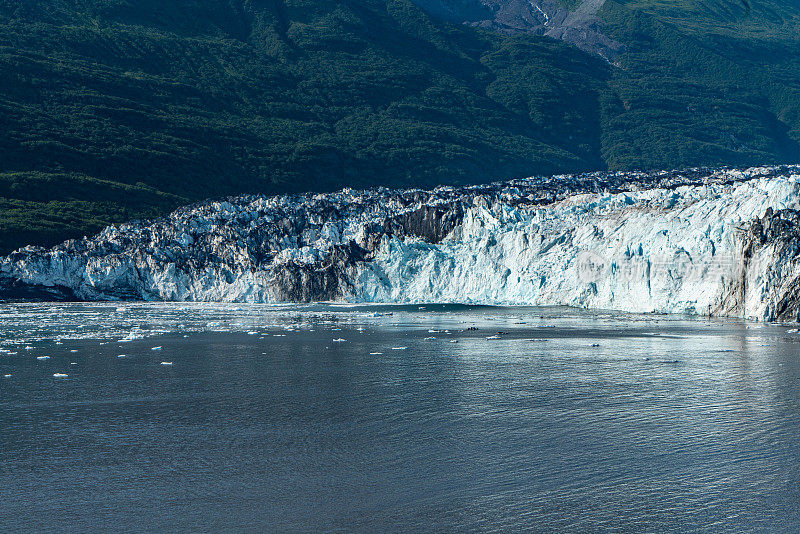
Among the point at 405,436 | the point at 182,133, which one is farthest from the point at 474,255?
the point at 182,133

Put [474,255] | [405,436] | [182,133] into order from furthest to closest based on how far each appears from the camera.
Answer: [182,133] < [474,255] < [405,436]

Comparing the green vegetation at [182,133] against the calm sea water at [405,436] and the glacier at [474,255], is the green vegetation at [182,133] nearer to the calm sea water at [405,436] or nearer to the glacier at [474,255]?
the glacier at [474,255]

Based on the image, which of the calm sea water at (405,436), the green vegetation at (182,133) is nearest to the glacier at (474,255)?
the calm sea water at (405,436)

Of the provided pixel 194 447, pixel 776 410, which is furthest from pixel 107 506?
pixel 776 410

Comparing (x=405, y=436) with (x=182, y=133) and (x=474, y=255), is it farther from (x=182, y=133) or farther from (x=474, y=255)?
(x=182, y=133)

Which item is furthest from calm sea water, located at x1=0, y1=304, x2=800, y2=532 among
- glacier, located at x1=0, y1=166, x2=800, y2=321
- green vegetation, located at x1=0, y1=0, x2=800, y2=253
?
green vegetation, located at x1=0, y1=0, x2=800, y2=253

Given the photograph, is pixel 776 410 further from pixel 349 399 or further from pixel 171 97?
pixel 171 97
